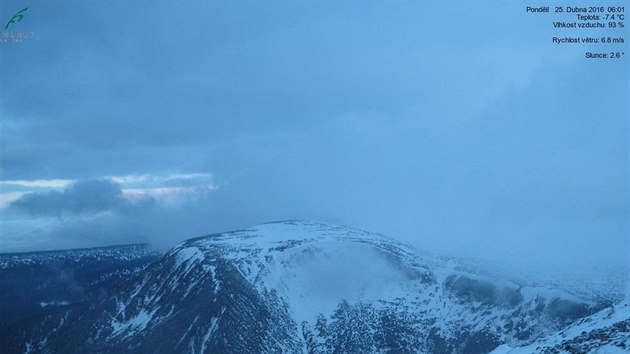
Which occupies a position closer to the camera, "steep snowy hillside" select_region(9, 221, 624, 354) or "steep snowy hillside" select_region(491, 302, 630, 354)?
"steep snowy hillside" select_region(491, 302, 630, 354)

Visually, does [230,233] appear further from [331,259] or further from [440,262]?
[440,262]

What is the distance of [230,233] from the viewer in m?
168

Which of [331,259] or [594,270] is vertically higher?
[331,259]

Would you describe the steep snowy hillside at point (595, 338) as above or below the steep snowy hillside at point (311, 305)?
above

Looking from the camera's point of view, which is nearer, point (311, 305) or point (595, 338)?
point (595, 338)

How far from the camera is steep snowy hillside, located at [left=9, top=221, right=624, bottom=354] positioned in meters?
102

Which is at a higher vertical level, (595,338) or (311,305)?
(595,338)

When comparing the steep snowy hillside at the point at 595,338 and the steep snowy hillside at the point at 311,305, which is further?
the steep snowy hillside at the point at 311,305

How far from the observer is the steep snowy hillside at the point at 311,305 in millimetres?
102500

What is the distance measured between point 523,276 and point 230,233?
3901 inches

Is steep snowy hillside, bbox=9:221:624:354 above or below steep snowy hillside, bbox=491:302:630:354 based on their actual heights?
below

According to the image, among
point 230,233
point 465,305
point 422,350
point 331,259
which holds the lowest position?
point 422,350

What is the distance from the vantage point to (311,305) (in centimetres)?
12262

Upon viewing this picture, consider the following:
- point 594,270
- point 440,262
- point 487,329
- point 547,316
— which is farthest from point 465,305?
point 594,270
